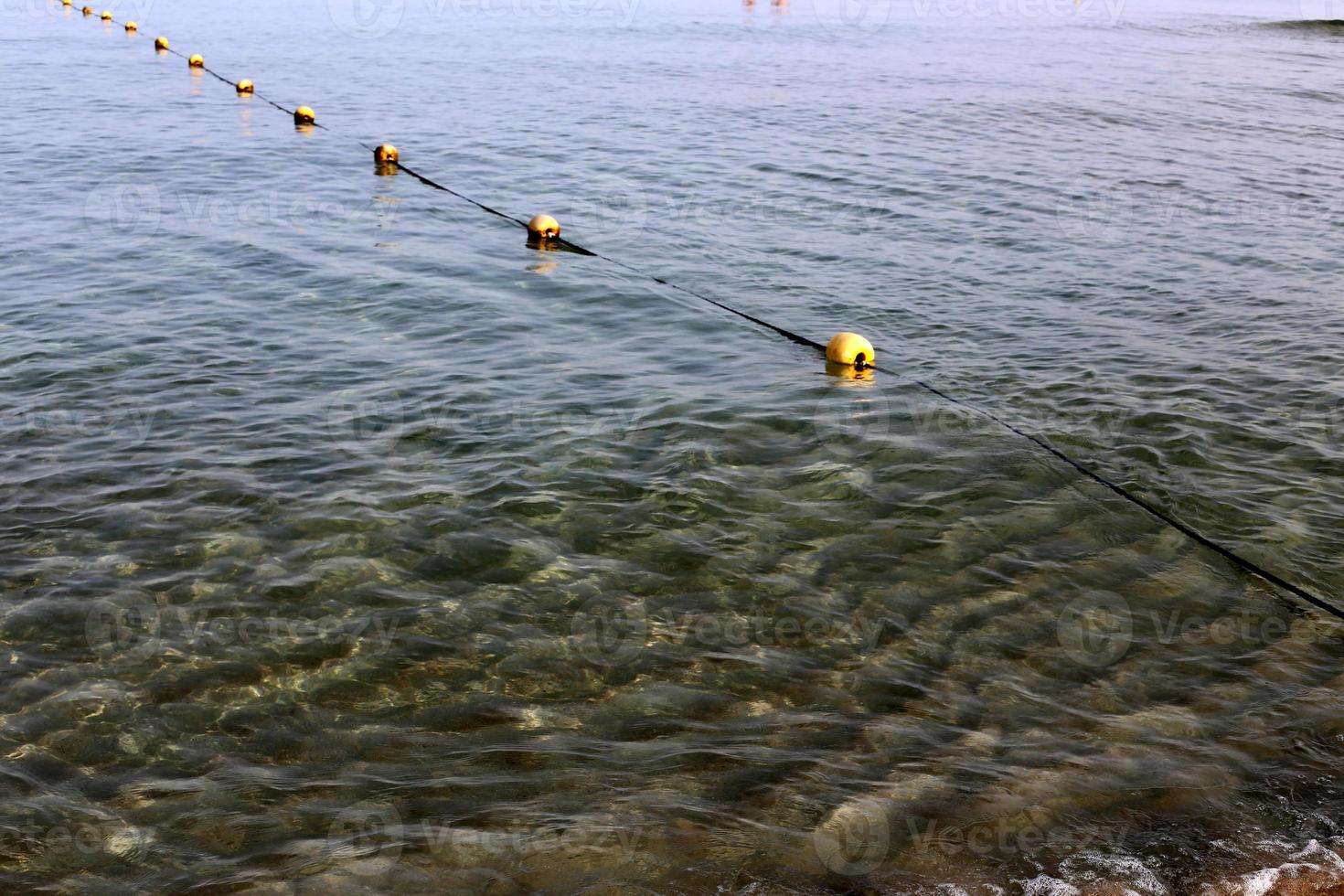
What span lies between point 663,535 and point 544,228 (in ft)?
26.6

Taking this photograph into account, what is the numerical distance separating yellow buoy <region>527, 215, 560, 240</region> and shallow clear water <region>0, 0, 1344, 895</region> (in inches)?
17.9

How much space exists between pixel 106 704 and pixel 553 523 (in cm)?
310

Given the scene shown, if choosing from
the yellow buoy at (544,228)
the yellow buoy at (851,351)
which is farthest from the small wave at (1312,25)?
the yellow buoy at (851,351)

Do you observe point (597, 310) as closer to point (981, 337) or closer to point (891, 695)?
point (981, 337)

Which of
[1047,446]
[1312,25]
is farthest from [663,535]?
[1312,25]

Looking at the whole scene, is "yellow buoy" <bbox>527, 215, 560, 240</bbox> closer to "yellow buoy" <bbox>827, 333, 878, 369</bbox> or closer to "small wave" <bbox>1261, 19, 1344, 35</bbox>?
"yellow buoy" <bbox>827, 333, 878, 369</bbox>

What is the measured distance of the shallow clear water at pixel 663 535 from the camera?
5.43 meters

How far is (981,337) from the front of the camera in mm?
12039

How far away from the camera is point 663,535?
8.11 metres

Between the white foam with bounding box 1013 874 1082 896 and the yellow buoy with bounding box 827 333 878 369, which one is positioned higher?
the yellow buoy with bounding box 827 333 878 369

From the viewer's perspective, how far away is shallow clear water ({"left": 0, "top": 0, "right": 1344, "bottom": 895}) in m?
5.43

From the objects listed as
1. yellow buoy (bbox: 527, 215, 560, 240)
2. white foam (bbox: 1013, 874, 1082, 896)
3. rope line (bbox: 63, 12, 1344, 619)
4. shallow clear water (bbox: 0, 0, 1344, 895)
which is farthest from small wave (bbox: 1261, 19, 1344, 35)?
white foam (bbox: 1013, 874, 1082, 896)

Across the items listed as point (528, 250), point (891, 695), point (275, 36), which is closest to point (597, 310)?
point (528, 250)

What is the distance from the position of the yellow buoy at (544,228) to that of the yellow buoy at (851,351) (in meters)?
5.42
